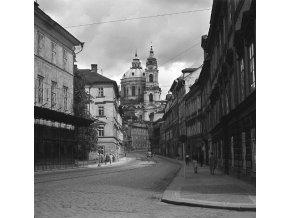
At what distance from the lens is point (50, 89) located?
11.8 meters

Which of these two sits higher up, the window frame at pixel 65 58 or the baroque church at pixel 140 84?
the window frame at pixel 65 58

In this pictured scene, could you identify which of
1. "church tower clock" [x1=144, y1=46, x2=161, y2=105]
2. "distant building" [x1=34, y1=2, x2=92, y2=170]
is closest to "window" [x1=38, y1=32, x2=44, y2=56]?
"distant building" [x1=34, y1=2, x2=92, y2=170]

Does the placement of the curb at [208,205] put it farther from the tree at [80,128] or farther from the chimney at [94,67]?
the chimney at [94,67]

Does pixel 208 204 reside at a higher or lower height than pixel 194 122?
lower

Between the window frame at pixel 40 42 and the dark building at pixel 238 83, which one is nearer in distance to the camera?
the window frame at pixel 40 42

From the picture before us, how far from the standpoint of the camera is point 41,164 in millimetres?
11258

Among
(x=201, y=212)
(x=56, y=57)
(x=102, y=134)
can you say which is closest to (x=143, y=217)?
(x=201, y=212)

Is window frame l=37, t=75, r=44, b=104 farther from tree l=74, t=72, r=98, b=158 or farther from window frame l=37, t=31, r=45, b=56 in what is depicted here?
tree l=74, t=72, r=98, b=158

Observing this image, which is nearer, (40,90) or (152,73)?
(40,90)

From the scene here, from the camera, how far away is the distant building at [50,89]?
9727 mm

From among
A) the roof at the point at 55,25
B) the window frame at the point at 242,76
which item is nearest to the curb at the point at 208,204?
the roof at the point at 55,25

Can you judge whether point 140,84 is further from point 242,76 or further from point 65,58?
point 65,58

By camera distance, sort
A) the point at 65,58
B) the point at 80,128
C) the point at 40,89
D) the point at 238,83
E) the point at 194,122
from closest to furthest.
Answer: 1. the point at 40,89
2. the point at 65,58
3. the point at 238,83
4. the point at 80,128
5. the point at 194,122

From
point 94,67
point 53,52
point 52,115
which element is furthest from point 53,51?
point 94,67
